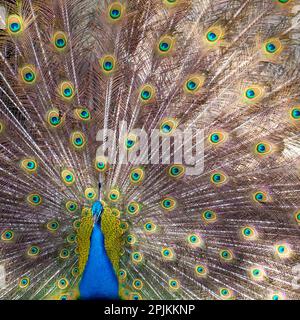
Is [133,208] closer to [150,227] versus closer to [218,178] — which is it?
[150,227]

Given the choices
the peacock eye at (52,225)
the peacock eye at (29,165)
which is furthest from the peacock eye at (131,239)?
the peacock eye at (29,165)

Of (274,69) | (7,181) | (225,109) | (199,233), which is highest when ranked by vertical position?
(274,69)

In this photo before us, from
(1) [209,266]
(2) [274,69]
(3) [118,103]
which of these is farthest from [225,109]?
(1) [209,266]

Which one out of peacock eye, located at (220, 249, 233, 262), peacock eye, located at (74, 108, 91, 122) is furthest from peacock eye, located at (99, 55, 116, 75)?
peacock eye, located at (220, 249, 233, 262)

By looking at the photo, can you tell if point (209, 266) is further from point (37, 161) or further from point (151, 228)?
point (37, 161)

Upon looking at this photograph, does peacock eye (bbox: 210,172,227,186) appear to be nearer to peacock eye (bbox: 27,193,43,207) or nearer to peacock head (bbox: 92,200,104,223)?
peacock head (bbox: 92,200,104,223)

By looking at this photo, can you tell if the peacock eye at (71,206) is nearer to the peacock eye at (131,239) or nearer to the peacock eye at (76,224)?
the peacock eye at (76,224)

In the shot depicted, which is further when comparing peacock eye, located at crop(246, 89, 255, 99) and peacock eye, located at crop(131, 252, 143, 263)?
peacock eye, located at crop(131, 252, 143, 263)

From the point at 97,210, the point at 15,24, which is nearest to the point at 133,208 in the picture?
the point at 97,210

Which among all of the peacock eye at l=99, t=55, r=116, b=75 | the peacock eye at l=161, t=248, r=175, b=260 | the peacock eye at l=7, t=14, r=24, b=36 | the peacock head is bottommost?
the peacock eye at l=161, t=248, r=175, b=260
